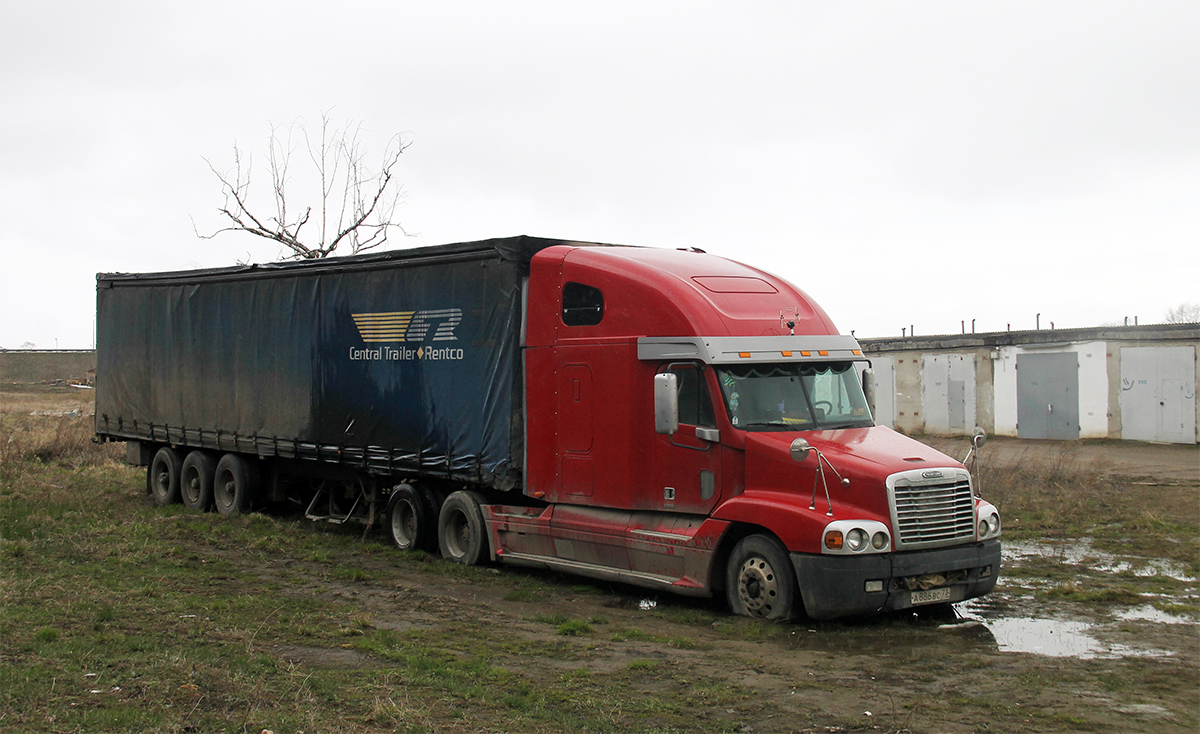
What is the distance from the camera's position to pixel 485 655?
7.91 meters

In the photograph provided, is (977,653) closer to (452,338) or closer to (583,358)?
(583,358)

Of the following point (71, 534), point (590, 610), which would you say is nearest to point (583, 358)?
point (590, 610)

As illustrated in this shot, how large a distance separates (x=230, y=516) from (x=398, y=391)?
16.4ft

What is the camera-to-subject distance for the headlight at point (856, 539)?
8.62m

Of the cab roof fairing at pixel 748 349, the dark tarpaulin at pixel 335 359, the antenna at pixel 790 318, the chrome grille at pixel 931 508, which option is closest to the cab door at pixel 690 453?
the cab roof fairing at pixel 748 349

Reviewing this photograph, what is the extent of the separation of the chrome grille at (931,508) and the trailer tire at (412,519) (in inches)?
253

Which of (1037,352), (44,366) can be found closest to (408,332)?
(1037,352)

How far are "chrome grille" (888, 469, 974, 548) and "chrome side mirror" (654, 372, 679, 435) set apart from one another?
2029 mm

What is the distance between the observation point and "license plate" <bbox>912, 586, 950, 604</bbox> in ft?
29.2

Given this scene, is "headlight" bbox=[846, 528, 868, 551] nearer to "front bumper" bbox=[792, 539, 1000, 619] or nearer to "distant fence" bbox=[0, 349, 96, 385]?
"front bumper" bbox=[792, 539, 1000, 619]

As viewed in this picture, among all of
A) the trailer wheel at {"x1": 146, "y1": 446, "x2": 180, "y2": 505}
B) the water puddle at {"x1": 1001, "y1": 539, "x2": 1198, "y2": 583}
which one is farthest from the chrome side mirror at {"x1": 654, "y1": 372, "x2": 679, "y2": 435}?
the trailer wheel at {"x1": 146, "y1": 446, "x2": 180, "y2": 505}

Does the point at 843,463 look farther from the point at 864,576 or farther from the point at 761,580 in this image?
the point at 761,580

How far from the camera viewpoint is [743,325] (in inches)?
399

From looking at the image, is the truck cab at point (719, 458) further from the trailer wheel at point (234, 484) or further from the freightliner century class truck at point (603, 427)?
the trailer wheel at point (234, 484)
